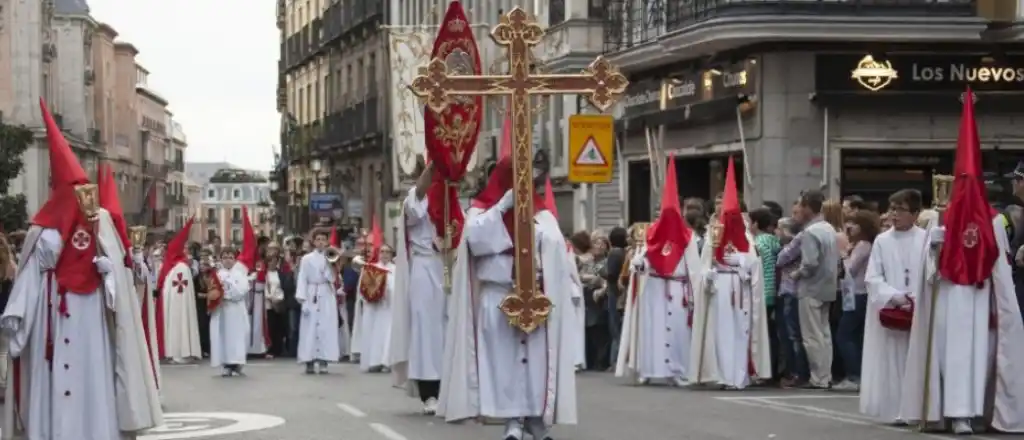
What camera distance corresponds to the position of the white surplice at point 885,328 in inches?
612

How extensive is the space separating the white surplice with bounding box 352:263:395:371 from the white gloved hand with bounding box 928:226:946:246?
10.6m

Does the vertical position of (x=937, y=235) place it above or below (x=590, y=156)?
below

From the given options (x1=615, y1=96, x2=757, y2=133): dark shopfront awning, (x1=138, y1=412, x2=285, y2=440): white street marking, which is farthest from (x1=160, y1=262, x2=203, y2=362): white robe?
(x1=138, y1=412, x2=285, y2=440): white street marking

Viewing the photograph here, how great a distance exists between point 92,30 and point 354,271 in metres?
93.8

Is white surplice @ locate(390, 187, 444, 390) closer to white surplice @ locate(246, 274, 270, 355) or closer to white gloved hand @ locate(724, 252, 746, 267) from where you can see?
white gloved hand @ locate(724, 252, 746, 267)

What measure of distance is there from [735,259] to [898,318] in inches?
208

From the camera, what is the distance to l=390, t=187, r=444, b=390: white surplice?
666 inches

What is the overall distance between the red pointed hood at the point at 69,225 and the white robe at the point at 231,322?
11443 mm

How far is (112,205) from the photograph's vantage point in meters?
14.7

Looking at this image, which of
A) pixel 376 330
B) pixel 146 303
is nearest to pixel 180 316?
pixel 376 330

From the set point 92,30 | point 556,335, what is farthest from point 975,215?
point 92,30

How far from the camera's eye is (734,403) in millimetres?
17984

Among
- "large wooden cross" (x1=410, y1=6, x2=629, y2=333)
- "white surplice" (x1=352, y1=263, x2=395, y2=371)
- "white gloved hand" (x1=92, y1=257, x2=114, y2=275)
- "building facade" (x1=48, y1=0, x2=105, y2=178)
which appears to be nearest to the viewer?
"white gloved hand" (x1=92, y1=257, x2=114, y2=275)

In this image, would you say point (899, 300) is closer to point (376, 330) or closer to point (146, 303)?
point (146, 303)
